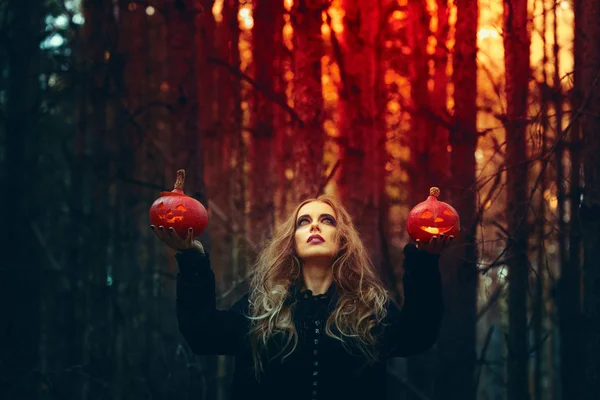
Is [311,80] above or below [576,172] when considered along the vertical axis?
above

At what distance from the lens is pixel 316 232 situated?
3312 millimetres

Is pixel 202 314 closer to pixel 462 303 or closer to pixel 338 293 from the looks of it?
pixel 338 293

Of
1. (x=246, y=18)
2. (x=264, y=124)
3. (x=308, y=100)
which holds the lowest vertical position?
(x=264, y=124)

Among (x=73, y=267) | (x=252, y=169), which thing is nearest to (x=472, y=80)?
(x=252, y=169)

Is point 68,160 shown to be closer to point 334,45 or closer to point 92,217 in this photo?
point 92,217

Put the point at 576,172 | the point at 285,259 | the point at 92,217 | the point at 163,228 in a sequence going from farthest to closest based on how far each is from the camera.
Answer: the point at 92,217 → the point at 576,172 → the point at 285,259 → the point at 163,228

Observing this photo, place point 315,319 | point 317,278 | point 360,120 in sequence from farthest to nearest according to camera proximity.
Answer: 1. point 360,120
2. point 317,278
3. point 315,319

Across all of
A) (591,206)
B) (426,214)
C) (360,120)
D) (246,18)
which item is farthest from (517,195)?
(246,18)

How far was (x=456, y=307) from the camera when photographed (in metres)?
4.16

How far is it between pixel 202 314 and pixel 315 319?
0.45 meters

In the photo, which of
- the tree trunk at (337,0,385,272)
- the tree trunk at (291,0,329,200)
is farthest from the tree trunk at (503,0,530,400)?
the tree trunk at (291,0,329,200)

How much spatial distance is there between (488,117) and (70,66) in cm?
224

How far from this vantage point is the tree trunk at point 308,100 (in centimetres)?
427

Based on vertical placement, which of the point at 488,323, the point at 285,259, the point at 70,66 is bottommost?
the point at 488,323
